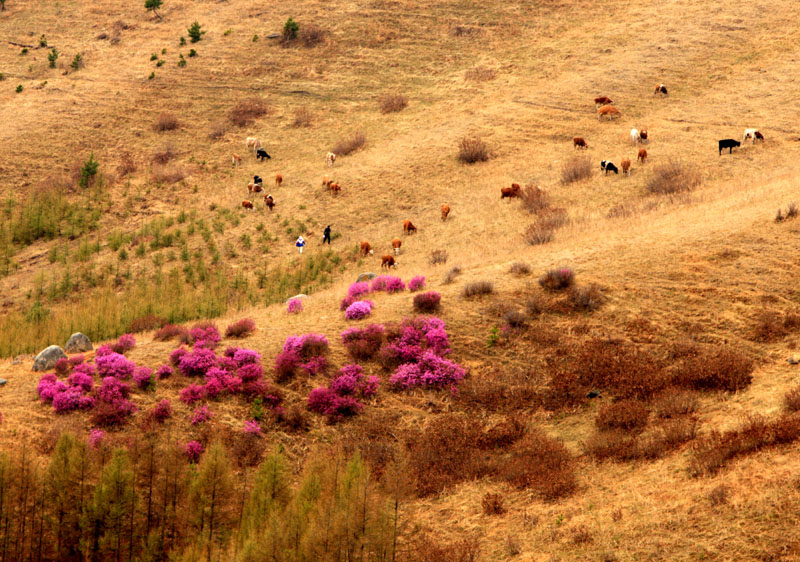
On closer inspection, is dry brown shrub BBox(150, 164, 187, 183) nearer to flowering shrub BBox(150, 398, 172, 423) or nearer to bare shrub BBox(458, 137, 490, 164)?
bare shrub BBox(458, 137, 490, 164)

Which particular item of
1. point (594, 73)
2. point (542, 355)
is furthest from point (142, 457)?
point (594, 73)

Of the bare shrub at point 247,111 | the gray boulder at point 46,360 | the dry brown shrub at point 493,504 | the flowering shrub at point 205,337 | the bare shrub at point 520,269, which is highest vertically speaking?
the bare shrub at point 247,111

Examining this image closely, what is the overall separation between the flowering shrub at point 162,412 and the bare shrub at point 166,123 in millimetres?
38575

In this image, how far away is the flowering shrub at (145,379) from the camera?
68.2 ft

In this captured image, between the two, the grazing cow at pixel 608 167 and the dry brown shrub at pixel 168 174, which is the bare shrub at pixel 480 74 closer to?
the grazing cow at pixel 608 167

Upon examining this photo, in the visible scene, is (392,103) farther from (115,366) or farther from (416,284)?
(115,366)

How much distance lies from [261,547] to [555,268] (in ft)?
51.8

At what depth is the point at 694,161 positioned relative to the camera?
40.5m

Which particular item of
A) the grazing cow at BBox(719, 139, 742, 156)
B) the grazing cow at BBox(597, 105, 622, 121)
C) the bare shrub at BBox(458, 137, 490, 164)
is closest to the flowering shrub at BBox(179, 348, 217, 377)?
the bare shrub at BBox(458, 137, 490, 164)

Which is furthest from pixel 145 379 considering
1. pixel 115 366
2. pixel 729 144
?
pixel 729 144

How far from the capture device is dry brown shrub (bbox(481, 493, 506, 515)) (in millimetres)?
Result: 16234

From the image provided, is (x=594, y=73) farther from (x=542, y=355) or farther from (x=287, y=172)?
(x=542, y=355)

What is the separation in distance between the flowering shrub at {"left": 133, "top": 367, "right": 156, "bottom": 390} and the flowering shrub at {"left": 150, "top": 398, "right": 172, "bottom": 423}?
1068 millimetres

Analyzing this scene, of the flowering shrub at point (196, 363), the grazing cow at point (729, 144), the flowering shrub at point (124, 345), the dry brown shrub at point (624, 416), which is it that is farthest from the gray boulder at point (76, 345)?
the grazing cow at point (729, 144)
